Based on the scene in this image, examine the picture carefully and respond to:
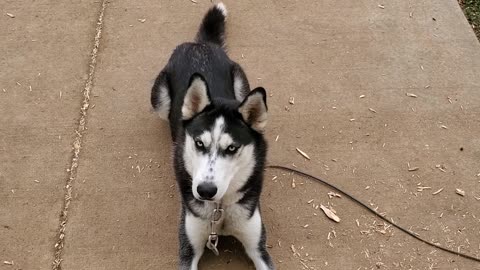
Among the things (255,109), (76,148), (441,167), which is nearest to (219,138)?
(255,109)

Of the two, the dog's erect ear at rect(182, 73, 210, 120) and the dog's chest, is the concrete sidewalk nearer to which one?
the dog's chest

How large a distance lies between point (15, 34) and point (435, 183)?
4393 mm

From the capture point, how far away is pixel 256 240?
3.71 m

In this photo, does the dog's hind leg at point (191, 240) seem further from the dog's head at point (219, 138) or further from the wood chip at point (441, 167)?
the wood chip at point (441, 167)

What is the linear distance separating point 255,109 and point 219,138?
308 mm

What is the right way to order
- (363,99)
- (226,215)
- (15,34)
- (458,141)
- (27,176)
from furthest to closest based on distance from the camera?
(15,34) < (363,99) < (458,141) < (27,176) < (226,215)

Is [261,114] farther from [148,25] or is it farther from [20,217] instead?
[148,25]

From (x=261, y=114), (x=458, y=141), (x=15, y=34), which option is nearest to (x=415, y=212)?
(x=458, y=141)

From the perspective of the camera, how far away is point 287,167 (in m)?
4.50

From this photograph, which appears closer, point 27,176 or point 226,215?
point 226,215

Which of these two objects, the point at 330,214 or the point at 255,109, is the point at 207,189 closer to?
the point at 255,109

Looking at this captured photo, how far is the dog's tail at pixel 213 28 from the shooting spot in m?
5.23

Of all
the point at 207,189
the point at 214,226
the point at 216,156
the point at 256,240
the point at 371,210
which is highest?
the point at 216,156

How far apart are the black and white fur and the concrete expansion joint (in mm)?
889
